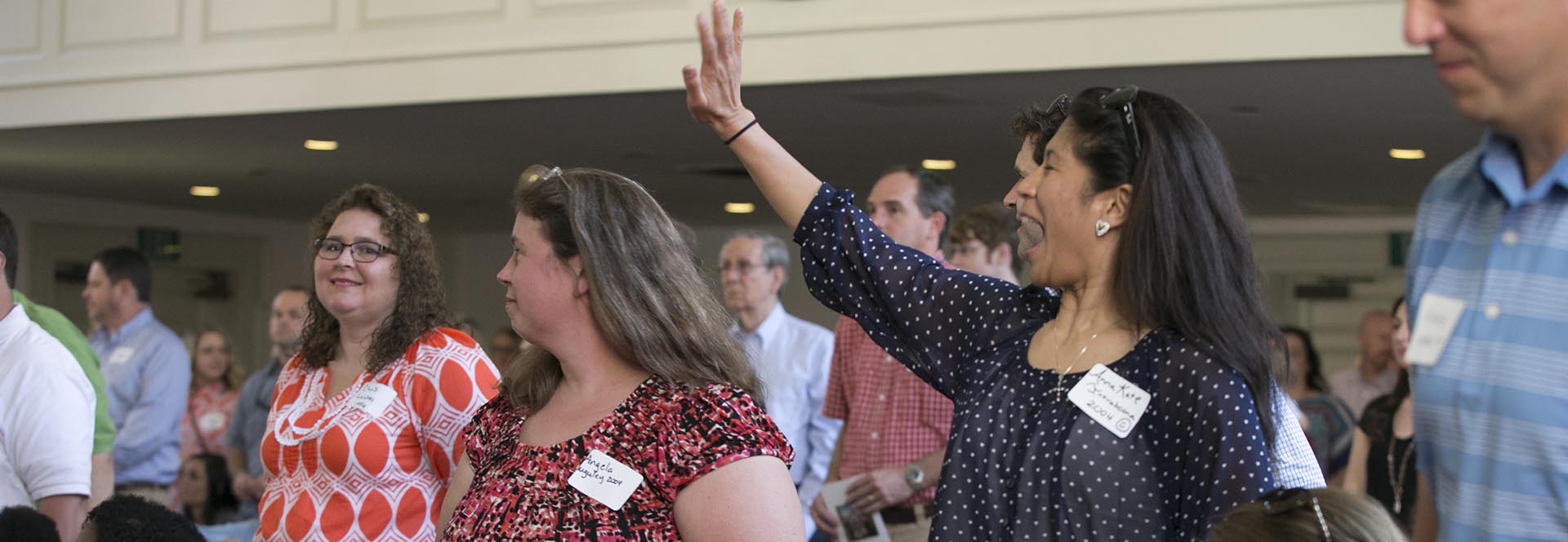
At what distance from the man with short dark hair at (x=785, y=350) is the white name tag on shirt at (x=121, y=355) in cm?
280

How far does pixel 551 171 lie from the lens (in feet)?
6.83

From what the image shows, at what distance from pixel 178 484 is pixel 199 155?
3.27m

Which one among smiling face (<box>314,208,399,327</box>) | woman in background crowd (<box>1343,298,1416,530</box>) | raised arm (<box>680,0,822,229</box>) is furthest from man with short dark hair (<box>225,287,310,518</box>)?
raised arm (<box>680,0,822,229</box>)

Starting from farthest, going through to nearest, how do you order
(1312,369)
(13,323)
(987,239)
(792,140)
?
(792,140) → (1312,369) → (987,239) → (13,323)

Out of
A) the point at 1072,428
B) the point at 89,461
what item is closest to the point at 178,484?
the point at 89,461

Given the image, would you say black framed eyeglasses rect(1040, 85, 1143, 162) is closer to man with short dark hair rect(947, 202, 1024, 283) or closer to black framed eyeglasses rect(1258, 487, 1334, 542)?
black framed eyeglasses rect(1258, 487, 1334, 542)

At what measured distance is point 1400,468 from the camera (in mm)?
4164

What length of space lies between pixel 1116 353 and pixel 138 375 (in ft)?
17.9

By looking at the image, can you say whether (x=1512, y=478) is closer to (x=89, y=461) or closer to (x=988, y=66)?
(x=89, y=461)

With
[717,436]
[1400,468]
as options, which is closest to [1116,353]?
[717,436]

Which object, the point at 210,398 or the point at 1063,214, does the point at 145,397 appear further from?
the point at 1063,214

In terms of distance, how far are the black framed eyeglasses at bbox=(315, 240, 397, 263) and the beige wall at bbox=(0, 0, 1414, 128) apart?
3.63 metres

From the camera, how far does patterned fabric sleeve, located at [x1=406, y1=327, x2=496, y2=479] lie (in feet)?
8.32

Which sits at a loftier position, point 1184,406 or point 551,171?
point 551,171
